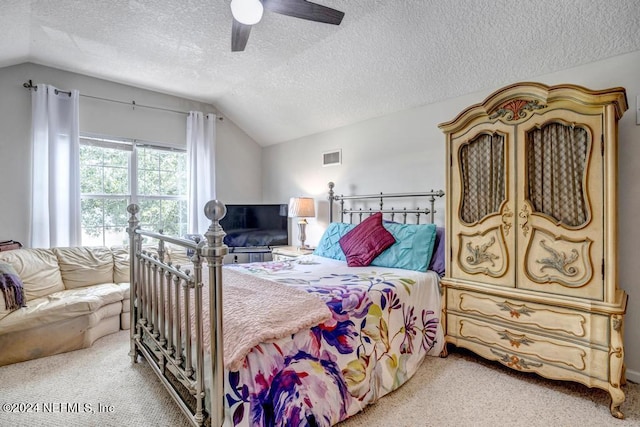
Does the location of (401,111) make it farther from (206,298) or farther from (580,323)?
(206,298)

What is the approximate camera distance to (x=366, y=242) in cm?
283

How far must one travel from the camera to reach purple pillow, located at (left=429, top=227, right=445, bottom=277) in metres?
2.58

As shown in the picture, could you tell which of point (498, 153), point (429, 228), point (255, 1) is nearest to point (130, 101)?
point (255, 1)

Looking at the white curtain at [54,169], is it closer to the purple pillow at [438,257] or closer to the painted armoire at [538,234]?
the purple pillow at [438,257]

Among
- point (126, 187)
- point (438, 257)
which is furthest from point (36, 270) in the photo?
point (438, 257)

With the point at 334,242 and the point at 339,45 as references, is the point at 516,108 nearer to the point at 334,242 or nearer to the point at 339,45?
the point at 339,45

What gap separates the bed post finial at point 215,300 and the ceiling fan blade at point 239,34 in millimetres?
1418

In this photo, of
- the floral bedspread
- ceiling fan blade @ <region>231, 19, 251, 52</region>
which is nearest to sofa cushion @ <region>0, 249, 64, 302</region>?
the floral bedspread

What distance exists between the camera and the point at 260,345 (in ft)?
4.33

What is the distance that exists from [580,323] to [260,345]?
182cm

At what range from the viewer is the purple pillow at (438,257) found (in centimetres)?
258

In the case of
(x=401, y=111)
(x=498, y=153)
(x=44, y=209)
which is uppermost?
(x=401, y=111)

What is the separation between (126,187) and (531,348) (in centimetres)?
440

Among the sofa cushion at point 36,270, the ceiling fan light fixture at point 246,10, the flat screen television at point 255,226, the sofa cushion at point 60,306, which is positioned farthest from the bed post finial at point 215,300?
the flat screen television at point 255,226
